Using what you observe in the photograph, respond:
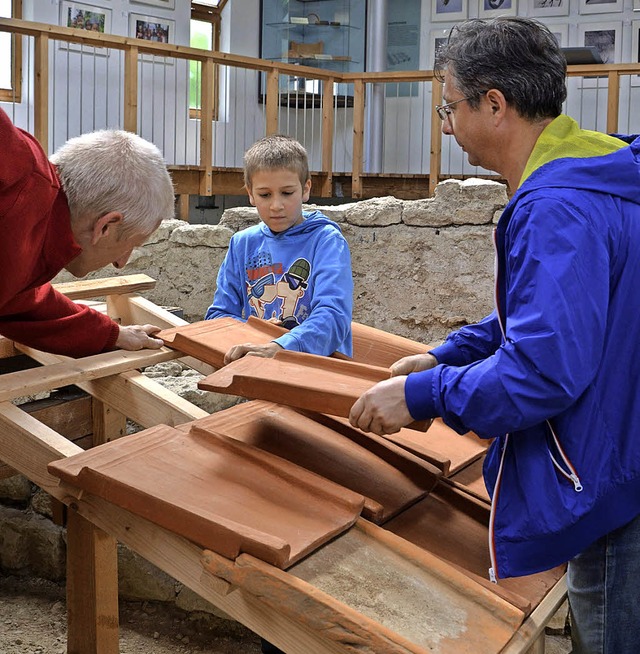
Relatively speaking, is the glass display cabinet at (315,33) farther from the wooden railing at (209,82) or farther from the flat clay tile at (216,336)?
the flat clay tile at (216,336)

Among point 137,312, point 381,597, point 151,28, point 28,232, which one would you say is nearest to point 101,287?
point 137,312

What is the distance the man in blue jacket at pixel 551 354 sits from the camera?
4.53 feet

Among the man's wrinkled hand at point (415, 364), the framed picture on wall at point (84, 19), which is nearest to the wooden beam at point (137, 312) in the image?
the man's wrinkled hand at point (415, 364)

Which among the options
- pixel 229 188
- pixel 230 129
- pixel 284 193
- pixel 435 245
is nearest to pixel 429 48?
pixel 230 129

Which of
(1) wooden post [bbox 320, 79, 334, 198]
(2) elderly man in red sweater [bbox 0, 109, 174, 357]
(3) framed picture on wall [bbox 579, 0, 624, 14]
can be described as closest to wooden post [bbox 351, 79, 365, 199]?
(1) wooden post [bbox 320, 79, 334, 198]

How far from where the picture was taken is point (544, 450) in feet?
4.85

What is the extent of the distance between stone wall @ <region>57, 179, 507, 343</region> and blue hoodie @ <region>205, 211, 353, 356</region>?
7.85 ft

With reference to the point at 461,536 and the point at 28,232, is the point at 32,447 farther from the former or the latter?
the point at 461,536

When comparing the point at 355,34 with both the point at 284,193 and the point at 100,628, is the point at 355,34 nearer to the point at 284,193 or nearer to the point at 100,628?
the point at 284,193

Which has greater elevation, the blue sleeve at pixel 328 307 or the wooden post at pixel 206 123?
the wooden post at pixel 206 123

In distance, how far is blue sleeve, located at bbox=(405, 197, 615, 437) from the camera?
53.5 inches

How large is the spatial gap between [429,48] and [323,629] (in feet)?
41.0

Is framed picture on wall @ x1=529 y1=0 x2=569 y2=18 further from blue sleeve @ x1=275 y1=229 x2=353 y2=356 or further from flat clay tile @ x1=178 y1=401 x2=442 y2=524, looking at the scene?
flat clay tile @ x1=178 y1=401 x2=442 y2=524

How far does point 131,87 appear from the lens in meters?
8.33
